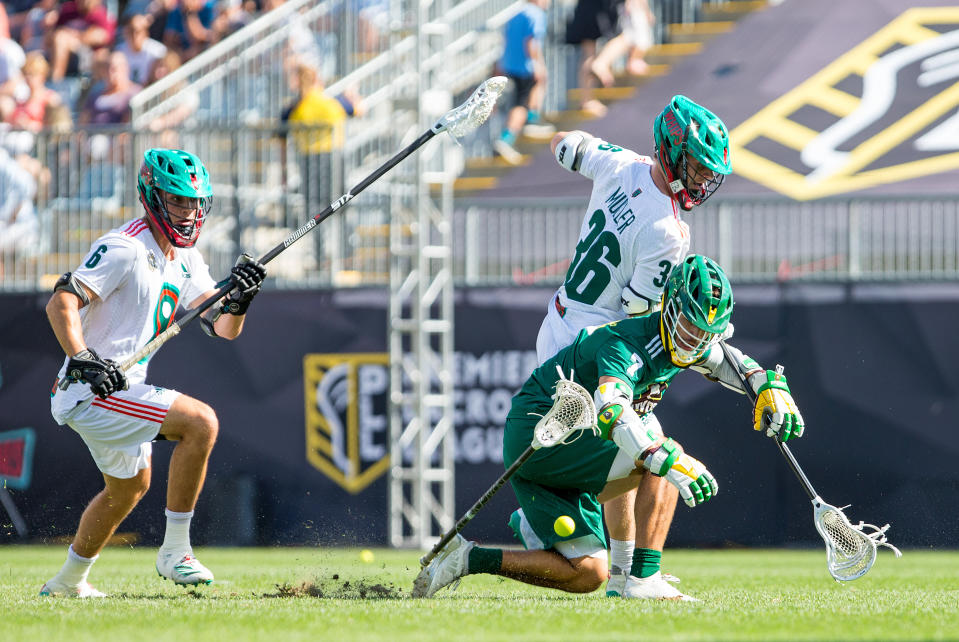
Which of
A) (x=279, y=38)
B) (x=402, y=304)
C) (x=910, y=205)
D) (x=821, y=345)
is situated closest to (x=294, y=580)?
(x=402, y=304)

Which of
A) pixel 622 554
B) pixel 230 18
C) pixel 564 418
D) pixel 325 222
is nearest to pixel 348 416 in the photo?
pixel 325 222

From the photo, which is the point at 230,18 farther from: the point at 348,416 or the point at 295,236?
the point at 295,236

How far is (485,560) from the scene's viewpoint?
23.3 ft

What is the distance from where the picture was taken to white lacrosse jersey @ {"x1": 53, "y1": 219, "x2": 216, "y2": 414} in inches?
293

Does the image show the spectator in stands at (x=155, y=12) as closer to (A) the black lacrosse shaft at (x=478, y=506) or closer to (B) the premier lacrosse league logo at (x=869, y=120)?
(B) the premier lacrosse league logo at (x=869, y=120)

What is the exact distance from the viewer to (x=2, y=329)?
43.4ft

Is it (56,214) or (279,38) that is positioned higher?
(279,38)

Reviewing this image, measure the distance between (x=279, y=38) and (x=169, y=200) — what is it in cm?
897

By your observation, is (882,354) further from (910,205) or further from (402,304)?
(402,304)

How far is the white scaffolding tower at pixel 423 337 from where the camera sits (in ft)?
40.5

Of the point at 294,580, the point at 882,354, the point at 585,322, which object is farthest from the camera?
the point at 882,354

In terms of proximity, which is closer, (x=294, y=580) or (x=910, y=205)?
(x=294, y=580)

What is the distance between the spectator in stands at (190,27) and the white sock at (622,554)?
12.2 meters

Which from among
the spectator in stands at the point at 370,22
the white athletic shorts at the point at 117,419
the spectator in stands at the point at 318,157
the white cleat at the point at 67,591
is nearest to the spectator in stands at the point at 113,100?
the spectator in stands at the point at 370,22
